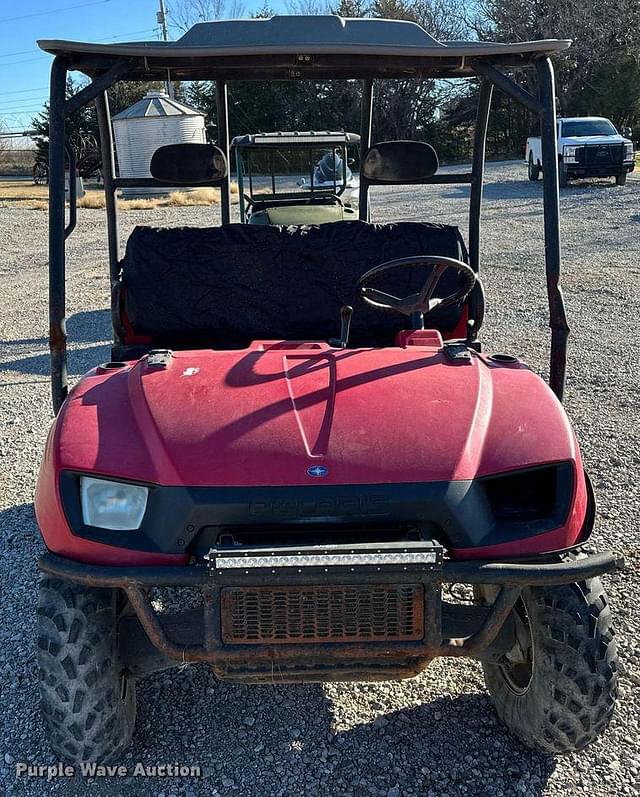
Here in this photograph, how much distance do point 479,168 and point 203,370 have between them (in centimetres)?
199

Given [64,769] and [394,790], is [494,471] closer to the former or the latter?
[394,790]

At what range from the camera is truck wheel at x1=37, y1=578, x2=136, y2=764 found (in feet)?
6.72

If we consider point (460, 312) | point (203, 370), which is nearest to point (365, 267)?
point (460, 312)

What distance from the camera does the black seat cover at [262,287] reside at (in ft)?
11.1

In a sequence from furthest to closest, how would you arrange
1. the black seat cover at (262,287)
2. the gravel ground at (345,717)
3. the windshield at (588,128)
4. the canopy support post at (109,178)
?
the windshield at (588,128) → the canopy support post at (109,178) → the black seat cover at (262,287) → the gravel ground at (345,717)

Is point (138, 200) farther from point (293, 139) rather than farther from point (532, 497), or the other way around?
point (532, 497)

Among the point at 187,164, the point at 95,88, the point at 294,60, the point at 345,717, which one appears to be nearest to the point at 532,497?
the point at 345,717

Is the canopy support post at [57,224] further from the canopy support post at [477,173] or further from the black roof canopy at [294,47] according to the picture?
the canopy support post at [477,173]

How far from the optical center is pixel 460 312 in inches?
137

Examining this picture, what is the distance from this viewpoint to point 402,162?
11.7ft

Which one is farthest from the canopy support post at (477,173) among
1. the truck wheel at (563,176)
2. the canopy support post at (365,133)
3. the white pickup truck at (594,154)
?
the truck wheel at (563,176)

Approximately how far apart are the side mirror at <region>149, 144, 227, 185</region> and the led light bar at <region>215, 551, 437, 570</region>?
85.4 inches

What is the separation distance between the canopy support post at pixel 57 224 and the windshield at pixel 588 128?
1929 cm

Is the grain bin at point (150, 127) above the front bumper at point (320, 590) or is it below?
above
